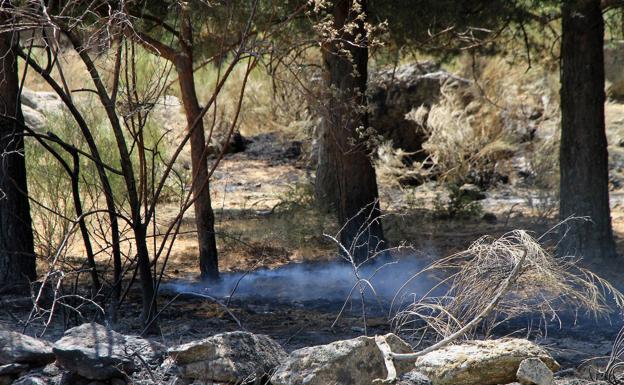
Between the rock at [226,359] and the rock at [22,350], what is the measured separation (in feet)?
2.76

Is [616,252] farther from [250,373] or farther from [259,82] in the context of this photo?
Result: [259,82]

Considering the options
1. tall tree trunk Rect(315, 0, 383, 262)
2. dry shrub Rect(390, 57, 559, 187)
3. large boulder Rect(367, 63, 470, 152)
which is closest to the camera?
tall tree trunk Rect(315, 0, 383, 262)

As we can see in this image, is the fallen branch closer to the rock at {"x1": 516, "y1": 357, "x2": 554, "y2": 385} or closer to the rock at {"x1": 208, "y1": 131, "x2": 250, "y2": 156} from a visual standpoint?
the rock at {"x1": 516, "y1": 357, "x2": 554, "y2": 385}

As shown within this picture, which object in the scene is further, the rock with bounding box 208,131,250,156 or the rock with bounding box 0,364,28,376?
the rock with bounding box 208,131,250,156

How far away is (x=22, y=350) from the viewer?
592 centimetres

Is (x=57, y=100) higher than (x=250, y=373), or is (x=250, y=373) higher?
(x=57, y=100)

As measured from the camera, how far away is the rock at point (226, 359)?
546 centimetres

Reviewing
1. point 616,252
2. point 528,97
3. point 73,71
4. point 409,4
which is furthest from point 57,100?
point 616,252

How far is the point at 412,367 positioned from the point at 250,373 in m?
0.90

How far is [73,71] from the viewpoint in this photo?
18.9 meters

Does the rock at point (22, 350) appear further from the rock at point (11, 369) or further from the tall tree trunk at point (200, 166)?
the tall tree trunk at point (200, 166)

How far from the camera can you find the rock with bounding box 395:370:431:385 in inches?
213

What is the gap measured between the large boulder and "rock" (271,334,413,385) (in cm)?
1073

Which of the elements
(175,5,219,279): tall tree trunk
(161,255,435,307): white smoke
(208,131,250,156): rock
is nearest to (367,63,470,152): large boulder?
(208,131,250,156): rock
